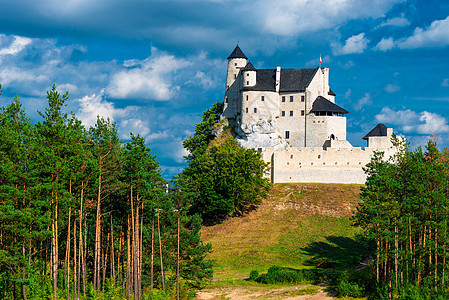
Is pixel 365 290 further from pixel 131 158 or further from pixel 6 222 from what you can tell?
pixel 6 222

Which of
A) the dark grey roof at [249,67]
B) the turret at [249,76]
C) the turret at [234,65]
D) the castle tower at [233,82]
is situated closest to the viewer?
the turret at [249,76]

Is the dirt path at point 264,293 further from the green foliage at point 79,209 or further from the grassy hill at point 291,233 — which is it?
the grassy hill at point 291,233

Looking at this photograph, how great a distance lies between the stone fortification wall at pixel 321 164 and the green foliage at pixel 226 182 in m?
3.42

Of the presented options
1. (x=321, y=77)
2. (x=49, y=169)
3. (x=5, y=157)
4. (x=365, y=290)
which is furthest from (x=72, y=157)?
(x=321, y=77)

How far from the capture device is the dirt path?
171 feet

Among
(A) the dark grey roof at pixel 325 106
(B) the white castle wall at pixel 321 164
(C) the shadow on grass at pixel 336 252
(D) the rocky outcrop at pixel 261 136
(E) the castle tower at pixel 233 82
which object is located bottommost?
(C) the shadow on grass at pixel 336 252

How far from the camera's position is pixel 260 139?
3644 inches

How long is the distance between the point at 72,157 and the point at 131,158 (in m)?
5.93

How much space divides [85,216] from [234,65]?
6070 cm

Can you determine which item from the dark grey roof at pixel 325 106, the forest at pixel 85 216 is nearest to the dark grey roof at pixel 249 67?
the dark grey roof at pixel 325 106

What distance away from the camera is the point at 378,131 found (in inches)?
3519

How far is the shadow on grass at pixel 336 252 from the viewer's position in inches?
2493

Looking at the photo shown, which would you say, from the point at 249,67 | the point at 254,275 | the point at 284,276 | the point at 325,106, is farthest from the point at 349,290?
the point at 249,67

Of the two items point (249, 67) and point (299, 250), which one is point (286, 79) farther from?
point (299, 250)
